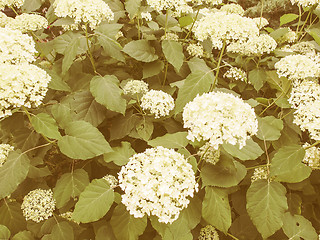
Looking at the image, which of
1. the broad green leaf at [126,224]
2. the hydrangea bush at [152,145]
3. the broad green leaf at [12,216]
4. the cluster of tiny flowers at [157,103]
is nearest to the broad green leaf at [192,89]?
the hydrangea bush at [152,145]

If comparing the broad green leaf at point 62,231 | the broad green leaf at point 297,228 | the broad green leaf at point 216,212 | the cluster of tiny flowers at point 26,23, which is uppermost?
the cluster of tiny flowers at point 26,23

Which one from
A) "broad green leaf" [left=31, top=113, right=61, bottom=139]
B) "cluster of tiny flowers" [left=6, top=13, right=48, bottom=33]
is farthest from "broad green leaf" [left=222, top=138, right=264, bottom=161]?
"cluster of tiny flowers" [left=6, top=13, right=48, bottom=33]

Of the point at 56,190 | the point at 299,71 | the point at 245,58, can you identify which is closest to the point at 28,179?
the point at 56,190

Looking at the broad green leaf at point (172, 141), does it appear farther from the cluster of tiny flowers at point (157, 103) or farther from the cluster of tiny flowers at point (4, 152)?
the cluster of tiny flowers at point (4, 152)

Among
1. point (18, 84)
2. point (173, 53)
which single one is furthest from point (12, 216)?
point (173, 53)

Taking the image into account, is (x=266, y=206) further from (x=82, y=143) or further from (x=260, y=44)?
(x=260, y=44)

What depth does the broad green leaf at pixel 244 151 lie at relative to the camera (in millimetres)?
1925

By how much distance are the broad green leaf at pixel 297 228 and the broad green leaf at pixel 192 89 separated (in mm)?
1276

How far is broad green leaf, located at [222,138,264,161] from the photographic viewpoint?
1.92 m

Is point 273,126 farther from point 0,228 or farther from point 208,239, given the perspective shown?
point 0,228

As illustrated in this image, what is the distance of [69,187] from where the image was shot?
7.37 ft

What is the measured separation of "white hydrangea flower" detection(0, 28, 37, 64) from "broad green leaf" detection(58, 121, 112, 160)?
0.63 m

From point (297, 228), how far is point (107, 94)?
2009 millimetres

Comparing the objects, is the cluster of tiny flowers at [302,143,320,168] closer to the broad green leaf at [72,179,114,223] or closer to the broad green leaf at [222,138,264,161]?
the broad green leaf at [222,138,264,161]
